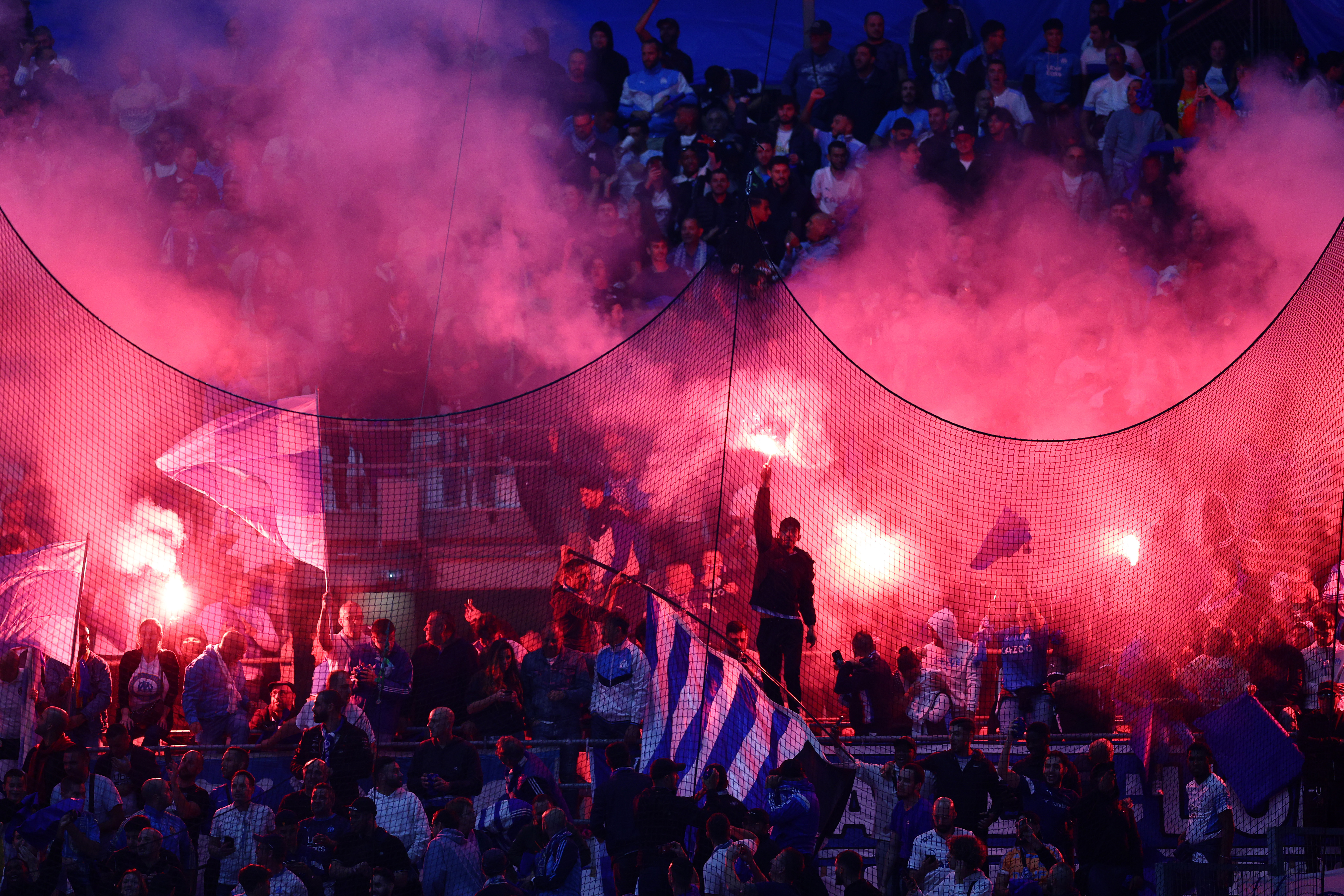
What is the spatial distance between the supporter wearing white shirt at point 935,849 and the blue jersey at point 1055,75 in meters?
6.71

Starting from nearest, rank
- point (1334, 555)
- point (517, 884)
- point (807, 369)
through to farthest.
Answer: point (517, 884) → point (1334, 555) → point (807, 369)

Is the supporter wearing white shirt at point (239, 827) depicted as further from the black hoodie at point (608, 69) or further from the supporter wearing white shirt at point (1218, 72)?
the supporter wearing white shirt at point (1218, 72)

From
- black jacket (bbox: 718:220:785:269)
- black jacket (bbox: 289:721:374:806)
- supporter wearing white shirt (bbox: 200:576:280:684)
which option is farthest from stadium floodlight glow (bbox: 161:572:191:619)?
black jacket (bbox: 718:220:785:269)

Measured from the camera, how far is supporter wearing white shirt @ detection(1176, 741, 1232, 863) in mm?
6383

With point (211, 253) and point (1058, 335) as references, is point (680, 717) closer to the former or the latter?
point (1058, 335)

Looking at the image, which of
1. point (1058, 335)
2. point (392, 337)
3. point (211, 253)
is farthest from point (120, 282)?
point (1058, 335)

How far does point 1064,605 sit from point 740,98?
5049 mm

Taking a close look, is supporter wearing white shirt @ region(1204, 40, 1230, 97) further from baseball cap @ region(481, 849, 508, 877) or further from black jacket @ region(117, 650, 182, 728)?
black jacket @ region(117, 650, 182, 728)

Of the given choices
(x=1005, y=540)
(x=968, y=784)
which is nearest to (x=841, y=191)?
(x=1005, y=540)

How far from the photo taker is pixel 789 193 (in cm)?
1018

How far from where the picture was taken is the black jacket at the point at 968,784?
642 centimetres

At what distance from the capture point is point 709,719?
Result: 657cm

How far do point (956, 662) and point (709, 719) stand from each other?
179 centimetres

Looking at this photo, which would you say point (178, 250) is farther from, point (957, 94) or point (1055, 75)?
point (1055, 75)
